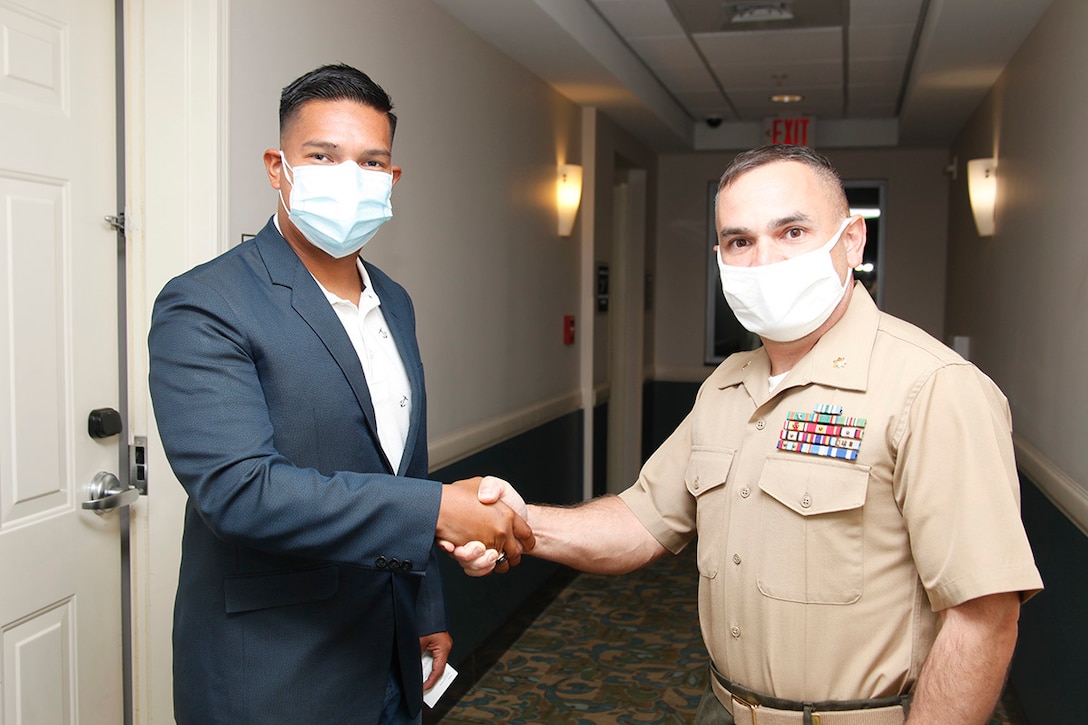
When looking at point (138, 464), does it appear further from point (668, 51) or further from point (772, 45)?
point (772, 45)

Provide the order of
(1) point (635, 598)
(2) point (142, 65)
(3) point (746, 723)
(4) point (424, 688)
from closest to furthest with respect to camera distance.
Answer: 1. (3) point (746, 723)
2. (4) point (424, 688)
3. (2) point (142, 65)
4. (1) point (635, 598)

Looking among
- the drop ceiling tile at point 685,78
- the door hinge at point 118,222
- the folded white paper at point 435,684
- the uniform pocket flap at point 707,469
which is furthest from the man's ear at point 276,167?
the drop ceiling tile at point 685,78

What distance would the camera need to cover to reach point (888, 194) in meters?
7.05

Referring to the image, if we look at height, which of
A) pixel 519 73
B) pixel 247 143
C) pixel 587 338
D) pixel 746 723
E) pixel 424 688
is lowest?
pixel 424 688

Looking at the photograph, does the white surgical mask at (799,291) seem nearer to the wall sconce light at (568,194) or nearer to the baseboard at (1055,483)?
the baseboard at (1055,483)

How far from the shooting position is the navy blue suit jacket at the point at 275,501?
1426 mm

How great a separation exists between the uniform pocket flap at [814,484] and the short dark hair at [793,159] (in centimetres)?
46

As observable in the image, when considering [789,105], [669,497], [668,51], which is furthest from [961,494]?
[789,105]

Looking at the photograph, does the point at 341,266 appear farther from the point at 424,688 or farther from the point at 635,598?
the point at 635,598

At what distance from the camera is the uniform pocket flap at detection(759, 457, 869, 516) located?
1.45 meters

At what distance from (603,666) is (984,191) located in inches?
118

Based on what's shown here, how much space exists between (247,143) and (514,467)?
2.33 meters

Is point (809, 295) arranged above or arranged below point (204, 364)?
above

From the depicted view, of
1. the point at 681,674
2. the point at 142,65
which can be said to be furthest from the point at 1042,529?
the point at 142,65
